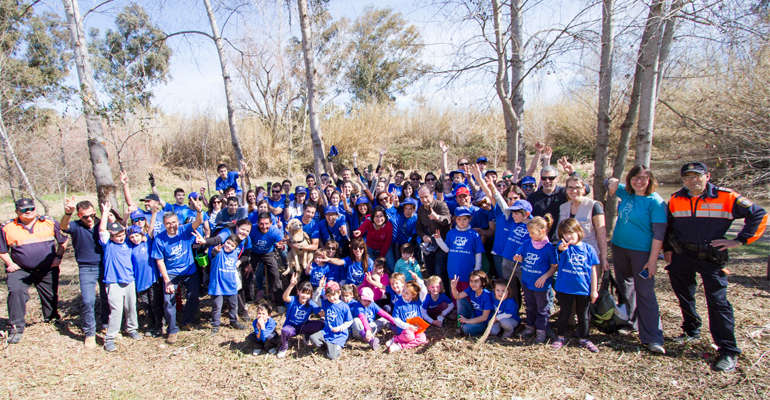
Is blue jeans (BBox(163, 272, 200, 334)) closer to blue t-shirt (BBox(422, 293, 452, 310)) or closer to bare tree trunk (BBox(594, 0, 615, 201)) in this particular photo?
blue t-shirt (BBox(422, 293, 452, 310))

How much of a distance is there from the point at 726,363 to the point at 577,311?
121 cm

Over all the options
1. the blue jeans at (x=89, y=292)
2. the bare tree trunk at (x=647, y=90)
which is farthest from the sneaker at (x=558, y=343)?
the blue jeans at (x=89, y=292)

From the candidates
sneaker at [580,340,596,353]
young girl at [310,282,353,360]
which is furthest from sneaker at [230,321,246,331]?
sneaker at [580,340,596,353]

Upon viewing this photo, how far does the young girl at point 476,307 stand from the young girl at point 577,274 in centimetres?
75

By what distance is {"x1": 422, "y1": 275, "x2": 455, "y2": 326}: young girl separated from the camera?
15.8 ft

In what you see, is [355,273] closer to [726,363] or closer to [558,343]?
[558,343]

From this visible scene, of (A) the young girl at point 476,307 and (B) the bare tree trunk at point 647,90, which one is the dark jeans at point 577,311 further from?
(B) the bare tree trunk at point 647,90

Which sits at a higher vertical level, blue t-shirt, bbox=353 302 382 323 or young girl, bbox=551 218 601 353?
young girl, bbox=551 218 601 353

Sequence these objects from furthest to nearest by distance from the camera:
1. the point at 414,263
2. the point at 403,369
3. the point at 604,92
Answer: the point at 604,92
the point at 414,263
the point at 403,369

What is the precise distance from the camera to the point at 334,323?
4348 mm

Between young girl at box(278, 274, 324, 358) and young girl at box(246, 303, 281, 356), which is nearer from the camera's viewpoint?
young girl at box(246, 303, 281, 356)

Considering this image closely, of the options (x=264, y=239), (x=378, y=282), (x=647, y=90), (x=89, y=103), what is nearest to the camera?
(x=378, y=282)

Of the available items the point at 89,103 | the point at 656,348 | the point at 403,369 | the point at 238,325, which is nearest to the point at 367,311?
the point at 403,369

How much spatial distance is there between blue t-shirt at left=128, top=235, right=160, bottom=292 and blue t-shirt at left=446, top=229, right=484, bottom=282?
3.72 m
